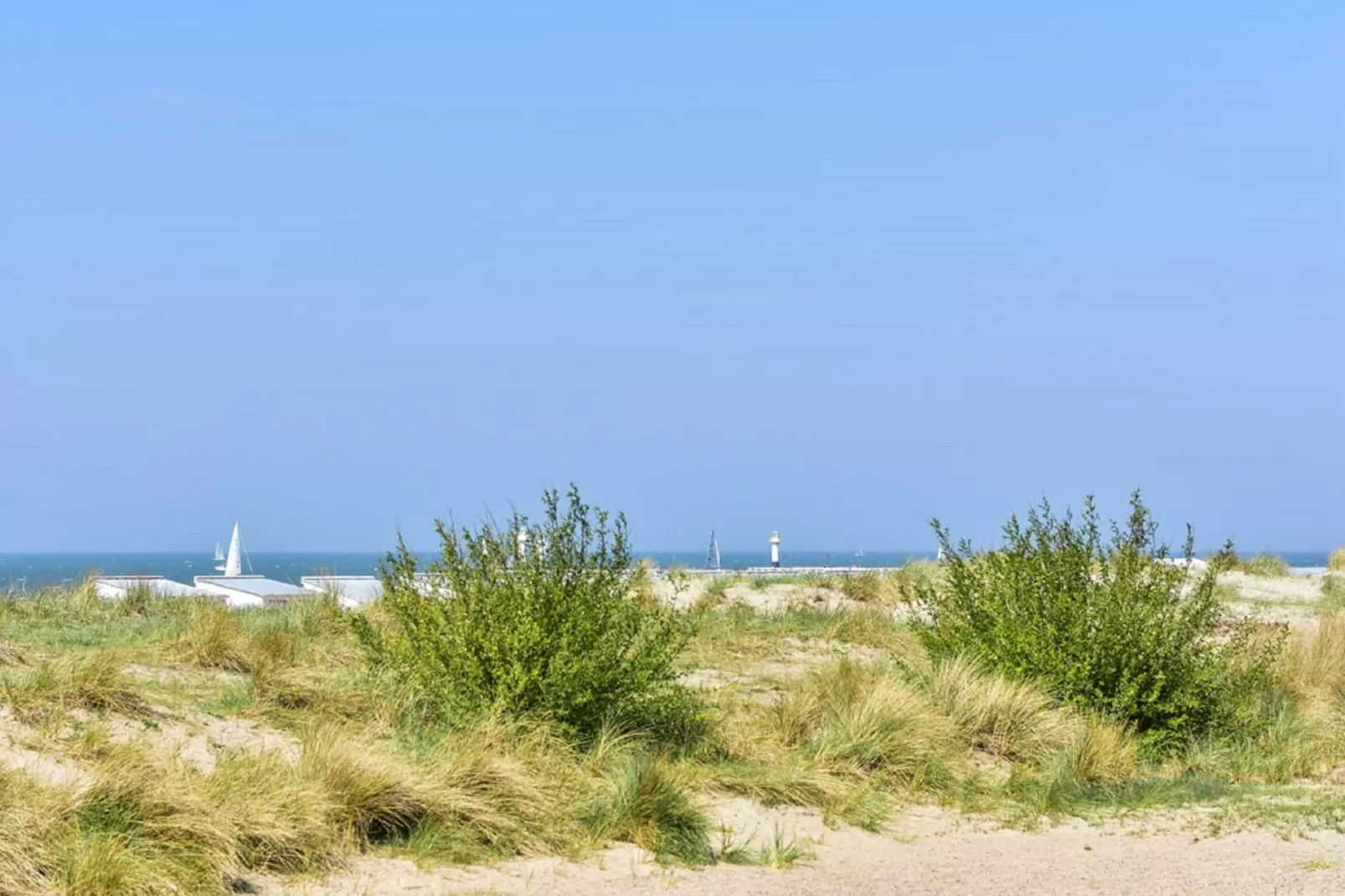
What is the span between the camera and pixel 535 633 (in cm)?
1092

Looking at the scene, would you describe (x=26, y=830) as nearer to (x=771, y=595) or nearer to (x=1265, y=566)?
(x=771, y=595)

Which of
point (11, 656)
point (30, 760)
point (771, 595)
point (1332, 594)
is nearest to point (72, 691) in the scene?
point (30, 760)

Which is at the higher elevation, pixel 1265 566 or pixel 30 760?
pixel 1265 566

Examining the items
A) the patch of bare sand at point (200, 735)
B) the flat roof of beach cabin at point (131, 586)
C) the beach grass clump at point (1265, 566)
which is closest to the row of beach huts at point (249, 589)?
the flat roof of beach cabin at point (131, 586)

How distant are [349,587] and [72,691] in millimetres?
15753

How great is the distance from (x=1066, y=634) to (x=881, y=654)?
3.86 meters

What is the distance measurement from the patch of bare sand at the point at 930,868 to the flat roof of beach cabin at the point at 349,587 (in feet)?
32.0

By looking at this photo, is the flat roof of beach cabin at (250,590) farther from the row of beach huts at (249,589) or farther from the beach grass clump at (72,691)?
the beach grass clump at (72,691)

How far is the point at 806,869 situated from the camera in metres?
8.77

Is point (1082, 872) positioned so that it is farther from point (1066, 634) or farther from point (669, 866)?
point (1066, 634)

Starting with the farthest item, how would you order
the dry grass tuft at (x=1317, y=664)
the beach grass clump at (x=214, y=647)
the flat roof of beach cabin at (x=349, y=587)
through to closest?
the flat roof of beach cabin at (x=349, y=587)
the dry grass tuft at (x=1317, y=664)
the beach grass clump at (x=214, y=647)

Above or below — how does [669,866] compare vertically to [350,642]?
below

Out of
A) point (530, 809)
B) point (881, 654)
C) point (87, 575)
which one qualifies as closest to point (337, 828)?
point (530, 809)

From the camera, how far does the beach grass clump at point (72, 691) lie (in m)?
9.72
